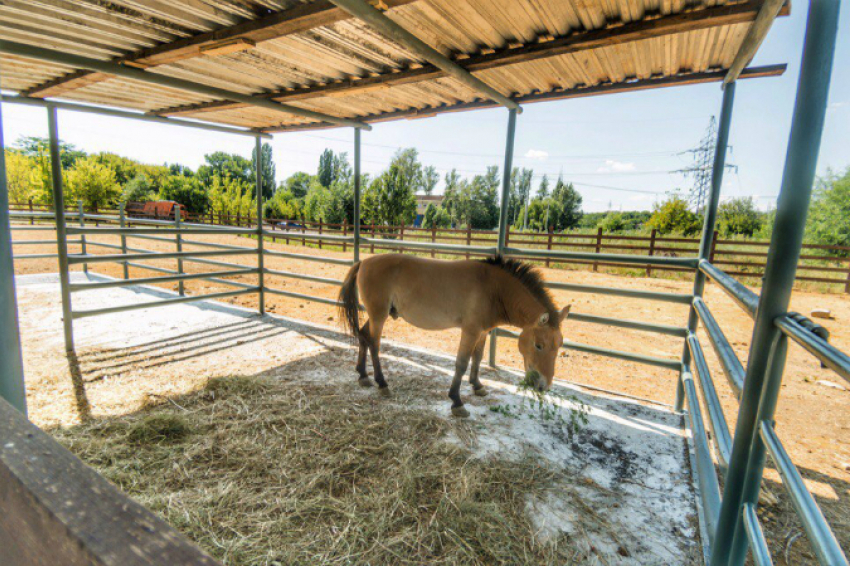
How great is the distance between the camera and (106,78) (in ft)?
11.2

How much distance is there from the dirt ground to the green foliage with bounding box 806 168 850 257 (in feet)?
16.4

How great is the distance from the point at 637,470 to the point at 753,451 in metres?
1.63

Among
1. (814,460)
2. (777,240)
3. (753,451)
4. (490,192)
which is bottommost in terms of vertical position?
(814,460)

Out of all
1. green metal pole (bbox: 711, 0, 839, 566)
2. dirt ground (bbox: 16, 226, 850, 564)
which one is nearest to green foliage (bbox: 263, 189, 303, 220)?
dirt ground (bbox: 16, 226, 850, 564)

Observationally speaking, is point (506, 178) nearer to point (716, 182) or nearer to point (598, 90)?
point (598, 90)

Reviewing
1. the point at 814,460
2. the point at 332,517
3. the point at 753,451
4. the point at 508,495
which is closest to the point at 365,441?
the point at 332,517

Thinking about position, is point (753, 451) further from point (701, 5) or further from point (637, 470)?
point (701, 5)

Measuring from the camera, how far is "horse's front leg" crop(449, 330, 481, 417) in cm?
300

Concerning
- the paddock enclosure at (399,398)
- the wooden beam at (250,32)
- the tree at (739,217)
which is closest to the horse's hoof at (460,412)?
the paddock enclosure at (399,398)

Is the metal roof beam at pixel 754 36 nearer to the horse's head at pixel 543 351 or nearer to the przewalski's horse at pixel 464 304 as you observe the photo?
the przewalski's horse at pixel 464 304

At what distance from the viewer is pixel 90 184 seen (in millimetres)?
28219

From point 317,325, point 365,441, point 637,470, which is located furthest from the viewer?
point 317,325

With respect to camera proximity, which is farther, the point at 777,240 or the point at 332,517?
the point at 332,517

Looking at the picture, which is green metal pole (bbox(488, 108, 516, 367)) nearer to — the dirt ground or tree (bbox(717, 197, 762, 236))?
the dirt ground
